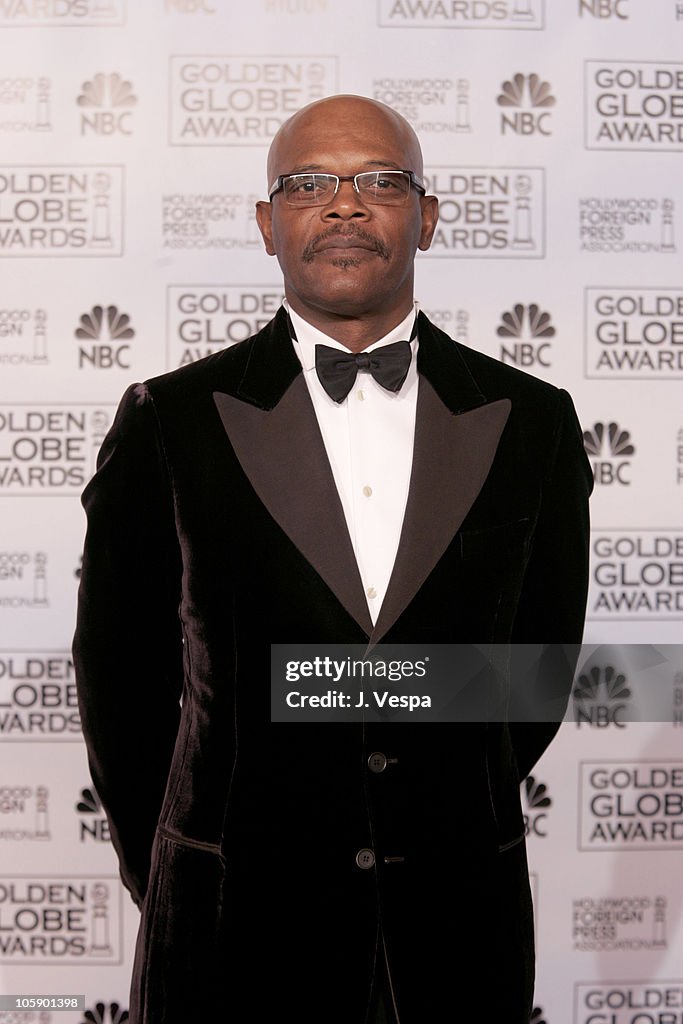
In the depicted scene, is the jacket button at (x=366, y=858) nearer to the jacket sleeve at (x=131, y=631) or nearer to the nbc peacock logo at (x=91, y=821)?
the jacket sleeve at (x=131, y=631)

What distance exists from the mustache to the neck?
0.09m

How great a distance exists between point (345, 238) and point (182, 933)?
0.93m

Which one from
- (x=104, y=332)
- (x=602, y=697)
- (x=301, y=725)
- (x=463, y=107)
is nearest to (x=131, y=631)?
(x=301, y=725)

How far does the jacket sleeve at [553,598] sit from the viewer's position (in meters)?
1.62

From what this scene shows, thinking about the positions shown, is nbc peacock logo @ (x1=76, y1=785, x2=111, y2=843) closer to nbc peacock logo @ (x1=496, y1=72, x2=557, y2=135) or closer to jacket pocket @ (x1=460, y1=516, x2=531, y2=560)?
jacket pocket @ (x1=460, y1=516, x2=531, y2=560)

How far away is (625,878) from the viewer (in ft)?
8.12

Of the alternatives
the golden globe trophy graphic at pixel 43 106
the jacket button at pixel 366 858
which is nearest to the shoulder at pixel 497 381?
the jacket button at pixel 366 858

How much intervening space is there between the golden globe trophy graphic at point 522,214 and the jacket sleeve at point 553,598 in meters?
0.84

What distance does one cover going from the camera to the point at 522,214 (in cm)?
238

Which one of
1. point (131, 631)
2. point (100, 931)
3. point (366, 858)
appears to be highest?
point (131, 631)

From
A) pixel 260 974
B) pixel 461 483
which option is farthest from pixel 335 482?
pixel 260 974

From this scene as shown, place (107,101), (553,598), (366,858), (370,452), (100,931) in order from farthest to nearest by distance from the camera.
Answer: (100,931), (107,101), (553,598), (370,452), (366,858)

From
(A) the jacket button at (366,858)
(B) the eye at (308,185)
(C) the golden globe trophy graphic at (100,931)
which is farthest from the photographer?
(C) the golden globe trophy graphic at (100,931)

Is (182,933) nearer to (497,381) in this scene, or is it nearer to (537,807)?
(497,381)
